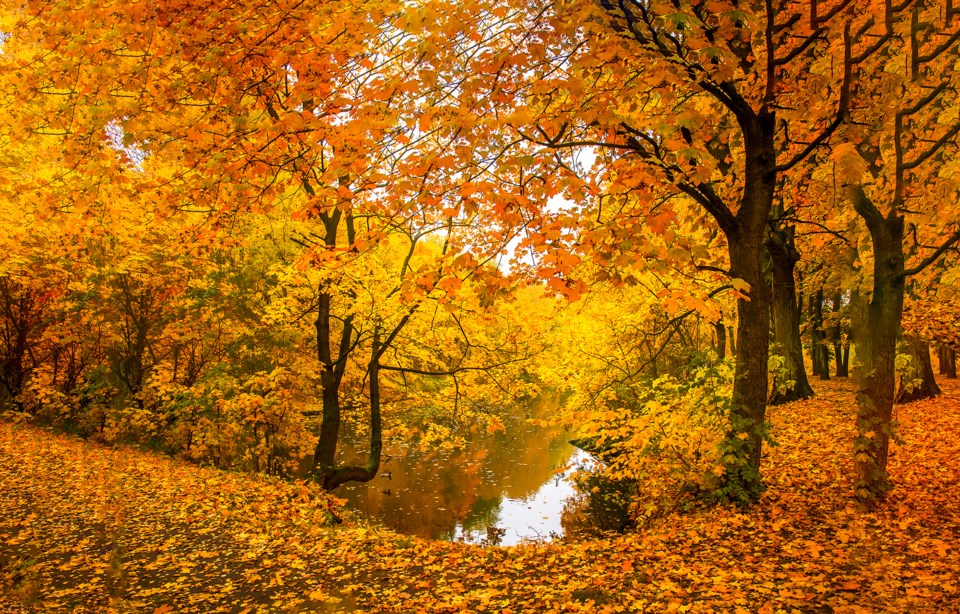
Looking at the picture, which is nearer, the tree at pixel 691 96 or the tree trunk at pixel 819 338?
the tree at pixel 691 96

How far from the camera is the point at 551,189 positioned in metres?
4.80

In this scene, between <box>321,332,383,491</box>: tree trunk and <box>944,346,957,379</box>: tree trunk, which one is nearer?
<box>321,332,383,491</box>: tree trunk

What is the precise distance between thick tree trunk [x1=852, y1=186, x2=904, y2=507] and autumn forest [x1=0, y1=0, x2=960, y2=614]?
4cm

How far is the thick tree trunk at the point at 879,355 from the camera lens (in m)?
6.64

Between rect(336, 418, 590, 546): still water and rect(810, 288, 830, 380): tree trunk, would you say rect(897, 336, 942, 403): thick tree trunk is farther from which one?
rect(336, 418, 590, 546): still water

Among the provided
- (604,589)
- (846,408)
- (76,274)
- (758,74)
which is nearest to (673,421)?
(604,589)

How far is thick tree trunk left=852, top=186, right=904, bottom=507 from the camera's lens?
21.8 feet

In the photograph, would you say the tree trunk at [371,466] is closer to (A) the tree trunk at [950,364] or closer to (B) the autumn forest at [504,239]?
(B) the autumn forest at [504,239]

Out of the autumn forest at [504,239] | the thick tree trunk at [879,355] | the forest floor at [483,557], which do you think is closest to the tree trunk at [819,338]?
the autumn forest at [504,239]

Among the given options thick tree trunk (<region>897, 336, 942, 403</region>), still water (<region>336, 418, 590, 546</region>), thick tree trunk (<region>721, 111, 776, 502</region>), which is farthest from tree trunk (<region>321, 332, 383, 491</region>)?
thick tree trunk (<region>897, 336, 942, 403</region>)

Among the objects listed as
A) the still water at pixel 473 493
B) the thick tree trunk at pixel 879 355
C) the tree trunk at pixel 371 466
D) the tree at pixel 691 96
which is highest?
the tree at pixel 691 96

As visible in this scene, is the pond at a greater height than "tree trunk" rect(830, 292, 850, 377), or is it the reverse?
"tree trunk" rect(830, 292, 850, 377)

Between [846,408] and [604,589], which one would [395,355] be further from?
[846,408]

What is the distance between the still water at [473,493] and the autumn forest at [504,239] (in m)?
1.84
